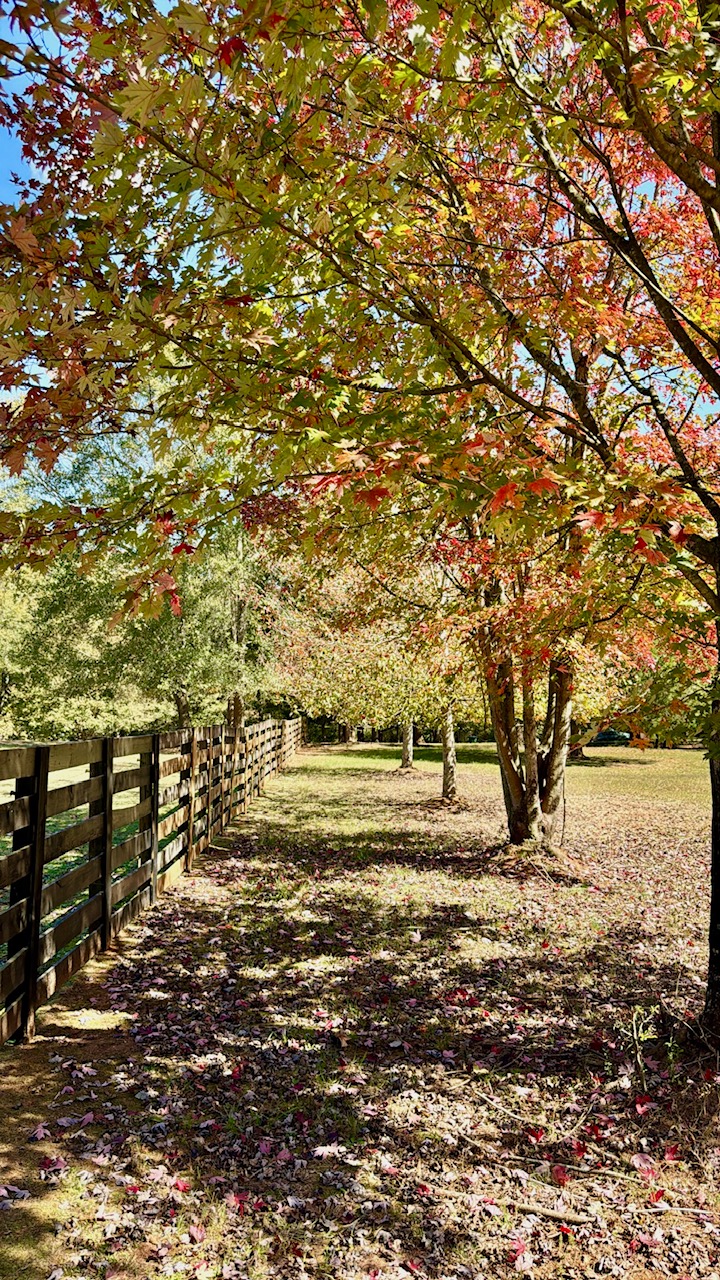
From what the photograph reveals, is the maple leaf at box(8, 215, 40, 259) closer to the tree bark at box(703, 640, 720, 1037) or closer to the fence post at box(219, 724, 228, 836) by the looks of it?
the tree bark at box(703, 640, 720, 1037)

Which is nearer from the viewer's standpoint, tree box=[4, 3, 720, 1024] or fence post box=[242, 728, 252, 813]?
tree box=[4, 3, 720, 1024]

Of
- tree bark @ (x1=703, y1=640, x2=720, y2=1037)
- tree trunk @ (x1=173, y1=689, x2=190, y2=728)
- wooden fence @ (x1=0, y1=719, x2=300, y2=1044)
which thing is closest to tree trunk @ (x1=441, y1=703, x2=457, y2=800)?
tree trunk @ (x1=173, y1=689, x2=190, y2=728)

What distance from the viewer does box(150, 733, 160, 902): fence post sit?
7.63 m

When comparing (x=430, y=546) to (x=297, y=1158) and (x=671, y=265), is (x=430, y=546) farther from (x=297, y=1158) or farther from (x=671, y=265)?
(x=297, y=1158)

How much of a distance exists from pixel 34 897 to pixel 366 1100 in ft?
7.10

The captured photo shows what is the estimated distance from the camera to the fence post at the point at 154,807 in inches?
300

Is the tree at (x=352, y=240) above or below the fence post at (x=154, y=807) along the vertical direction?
above

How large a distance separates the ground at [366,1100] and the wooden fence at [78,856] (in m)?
0.27

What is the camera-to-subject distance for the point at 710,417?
7727 millimetres

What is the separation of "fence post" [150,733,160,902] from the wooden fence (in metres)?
0.01

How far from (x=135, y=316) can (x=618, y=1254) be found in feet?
13.9

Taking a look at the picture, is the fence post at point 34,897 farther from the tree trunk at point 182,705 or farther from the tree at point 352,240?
the tree trunk at point 182,705

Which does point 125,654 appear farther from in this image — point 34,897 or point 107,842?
point 34,897

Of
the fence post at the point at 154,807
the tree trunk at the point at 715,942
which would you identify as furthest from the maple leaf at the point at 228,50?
the fence post at the point at 154,807
